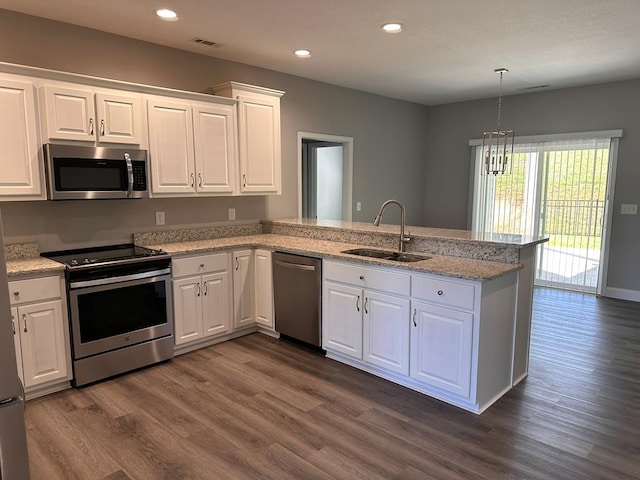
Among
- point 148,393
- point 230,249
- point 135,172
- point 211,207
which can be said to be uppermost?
point 135,172

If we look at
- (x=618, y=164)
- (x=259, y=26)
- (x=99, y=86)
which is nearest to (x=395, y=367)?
(x=259, y=26)

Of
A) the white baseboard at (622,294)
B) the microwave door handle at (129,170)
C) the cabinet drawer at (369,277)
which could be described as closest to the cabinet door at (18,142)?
the microwave door handle at (129,170)

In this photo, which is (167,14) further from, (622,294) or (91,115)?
(622,294)

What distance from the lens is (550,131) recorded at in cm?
589

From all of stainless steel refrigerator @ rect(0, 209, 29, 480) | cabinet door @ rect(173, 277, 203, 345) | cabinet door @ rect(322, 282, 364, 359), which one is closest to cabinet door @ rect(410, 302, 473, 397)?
cabinet door @ rect(322, 282, 364, 359)

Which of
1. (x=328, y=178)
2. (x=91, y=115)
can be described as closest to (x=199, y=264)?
(x=91, y=115)

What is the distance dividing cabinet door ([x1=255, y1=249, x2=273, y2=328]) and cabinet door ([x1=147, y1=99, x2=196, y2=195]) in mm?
874

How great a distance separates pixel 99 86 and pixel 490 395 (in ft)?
11.6

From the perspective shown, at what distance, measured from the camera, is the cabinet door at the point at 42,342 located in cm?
287

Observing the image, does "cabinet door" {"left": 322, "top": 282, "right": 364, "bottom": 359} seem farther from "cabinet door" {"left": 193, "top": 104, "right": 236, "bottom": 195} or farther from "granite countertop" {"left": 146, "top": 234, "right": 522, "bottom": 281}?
"cabinet door" {"left": 193, "top": 104, "right": 236, "bottom": 195}

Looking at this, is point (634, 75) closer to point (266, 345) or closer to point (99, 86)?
point (266, 345)

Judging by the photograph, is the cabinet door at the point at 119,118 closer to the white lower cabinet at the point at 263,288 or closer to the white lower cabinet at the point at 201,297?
the white lower cabinet at the point at 201,297

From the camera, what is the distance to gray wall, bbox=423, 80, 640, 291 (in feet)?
17.4

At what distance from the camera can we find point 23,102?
294 centimetres
